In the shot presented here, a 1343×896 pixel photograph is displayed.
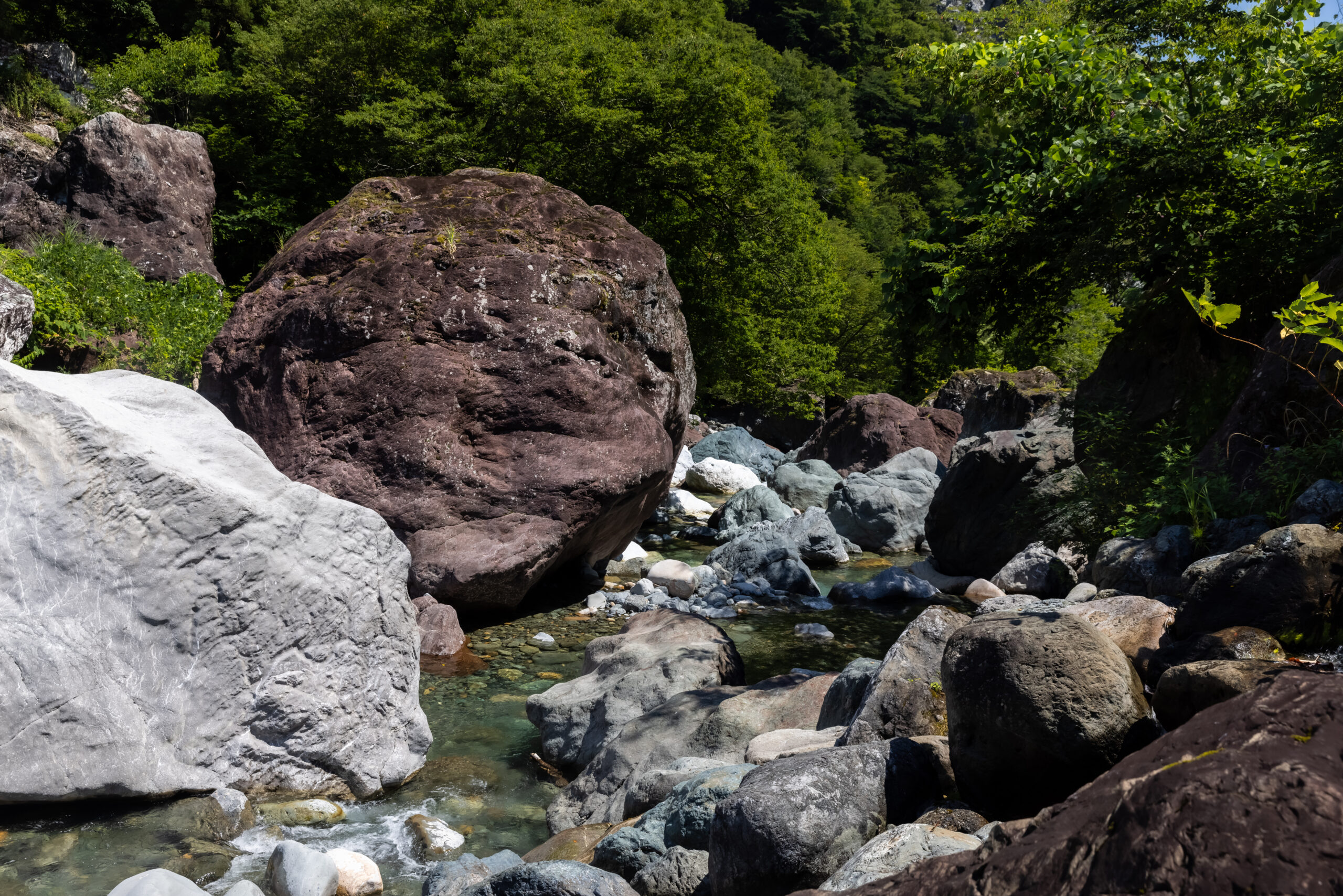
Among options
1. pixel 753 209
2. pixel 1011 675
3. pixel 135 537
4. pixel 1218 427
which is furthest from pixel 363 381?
pixel 753 209

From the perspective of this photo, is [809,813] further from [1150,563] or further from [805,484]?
[805,484]

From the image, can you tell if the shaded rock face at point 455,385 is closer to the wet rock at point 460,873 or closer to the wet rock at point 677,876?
the wet rock at point 460,873

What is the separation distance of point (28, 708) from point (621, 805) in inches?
108

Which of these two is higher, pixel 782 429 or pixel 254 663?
pixel 254 663

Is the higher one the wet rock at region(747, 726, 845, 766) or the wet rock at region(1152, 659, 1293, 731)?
the wet rock at region(1152, 659, 1293, 731)

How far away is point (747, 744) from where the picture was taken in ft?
16.1

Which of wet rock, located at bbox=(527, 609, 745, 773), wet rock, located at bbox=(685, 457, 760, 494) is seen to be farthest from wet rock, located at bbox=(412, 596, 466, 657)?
wet rock, located at bbox=(685, 457, 760, 494)

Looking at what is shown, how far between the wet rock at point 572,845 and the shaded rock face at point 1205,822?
8.56 ft

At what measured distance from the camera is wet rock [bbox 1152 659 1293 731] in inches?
111

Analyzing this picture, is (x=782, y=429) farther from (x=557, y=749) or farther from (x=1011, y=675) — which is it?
(x=1011, y=675)

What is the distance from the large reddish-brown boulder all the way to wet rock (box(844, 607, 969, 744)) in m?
14.1

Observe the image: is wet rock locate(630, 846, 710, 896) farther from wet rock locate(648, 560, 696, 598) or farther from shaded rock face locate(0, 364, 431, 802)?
wet rock locate(648, 560, 696, 598)

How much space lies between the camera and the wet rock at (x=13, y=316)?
9.11m

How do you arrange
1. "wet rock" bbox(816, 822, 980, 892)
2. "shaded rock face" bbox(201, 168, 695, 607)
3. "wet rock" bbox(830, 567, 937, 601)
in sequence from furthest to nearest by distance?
"wet rock" bbox(830, 567, 937, 601) < "shaded rock face" bbox(201, 168, 695, 607) < "wet rock" bbox(816, 822, 980, 892)
